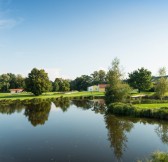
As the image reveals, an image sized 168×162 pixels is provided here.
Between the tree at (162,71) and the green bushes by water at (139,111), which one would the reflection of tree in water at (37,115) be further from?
the tree at (162,71)

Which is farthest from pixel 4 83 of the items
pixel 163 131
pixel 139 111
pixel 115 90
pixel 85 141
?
pixel 163 131

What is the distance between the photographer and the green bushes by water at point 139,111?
3299 centimetres

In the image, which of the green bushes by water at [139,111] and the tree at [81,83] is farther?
the tree at [81,83]


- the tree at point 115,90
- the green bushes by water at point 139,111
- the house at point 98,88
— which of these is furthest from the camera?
the house at point 98,88

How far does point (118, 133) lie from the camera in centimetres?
2600

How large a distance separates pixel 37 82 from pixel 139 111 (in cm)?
5188

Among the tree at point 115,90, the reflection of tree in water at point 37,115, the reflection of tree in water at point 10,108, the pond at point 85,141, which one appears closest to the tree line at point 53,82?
the reflection of tree in water at point 10,108

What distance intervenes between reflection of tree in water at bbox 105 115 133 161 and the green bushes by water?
3404 millimetres

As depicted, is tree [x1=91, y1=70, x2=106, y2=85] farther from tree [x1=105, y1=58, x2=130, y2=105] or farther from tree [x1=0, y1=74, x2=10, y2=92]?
tree [x1=105, y1=58, x2=130, y2=105]

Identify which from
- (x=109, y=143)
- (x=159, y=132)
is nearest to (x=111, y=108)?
(x=159, y=132)

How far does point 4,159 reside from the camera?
18078 millimetres

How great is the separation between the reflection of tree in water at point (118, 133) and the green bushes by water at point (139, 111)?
11.2ft

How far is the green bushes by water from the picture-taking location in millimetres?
32987

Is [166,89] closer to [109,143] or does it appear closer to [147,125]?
[147,125]
